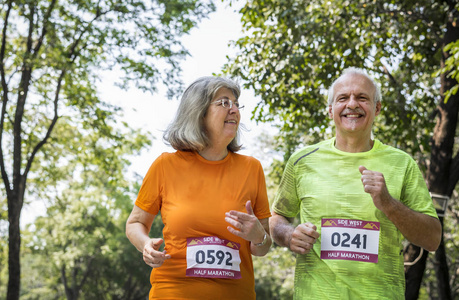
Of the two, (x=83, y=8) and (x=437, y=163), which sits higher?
(x=83, y=8)

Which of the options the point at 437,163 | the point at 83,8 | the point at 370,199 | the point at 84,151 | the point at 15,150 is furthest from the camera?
the point at 84,151

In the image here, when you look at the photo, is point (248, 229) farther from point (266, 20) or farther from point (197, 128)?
point (266, 20)

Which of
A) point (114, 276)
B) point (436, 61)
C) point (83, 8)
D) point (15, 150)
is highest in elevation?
point (83, 8)

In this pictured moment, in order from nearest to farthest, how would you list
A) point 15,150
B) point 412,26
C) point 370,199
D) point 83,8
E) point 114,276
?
1. point 370,199
2. point 412,26
3. point 15,150
4. point 83,8
5. point 114,276

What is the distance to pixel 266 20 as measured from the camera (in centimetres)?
975

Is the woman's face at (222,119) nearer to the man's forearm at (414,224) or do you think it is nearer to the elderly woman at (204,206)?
the elderly woman at (204,206)

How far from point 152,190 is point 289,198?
30.3 inches

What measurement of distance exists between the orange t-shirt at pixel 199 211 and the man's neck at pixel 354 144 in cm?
47

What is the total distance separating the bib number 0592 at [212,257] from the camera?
2.64m

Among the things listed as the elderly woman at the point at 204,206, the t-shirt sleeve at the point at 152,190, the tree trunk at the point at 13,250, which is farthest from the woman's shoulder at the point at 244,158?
the tree trunk at the point at 13,250

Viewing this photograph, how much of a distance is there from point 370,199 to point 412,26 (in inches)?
294

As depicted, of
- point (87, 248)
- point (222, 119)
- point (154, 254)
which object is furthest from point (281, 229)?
point (87, 248)

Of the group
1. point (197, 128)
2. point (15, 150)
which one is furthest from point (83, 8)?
point (197, 128)

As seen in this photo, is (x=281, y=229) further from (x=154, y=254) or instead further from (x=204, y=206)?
(x=154, y=254)
